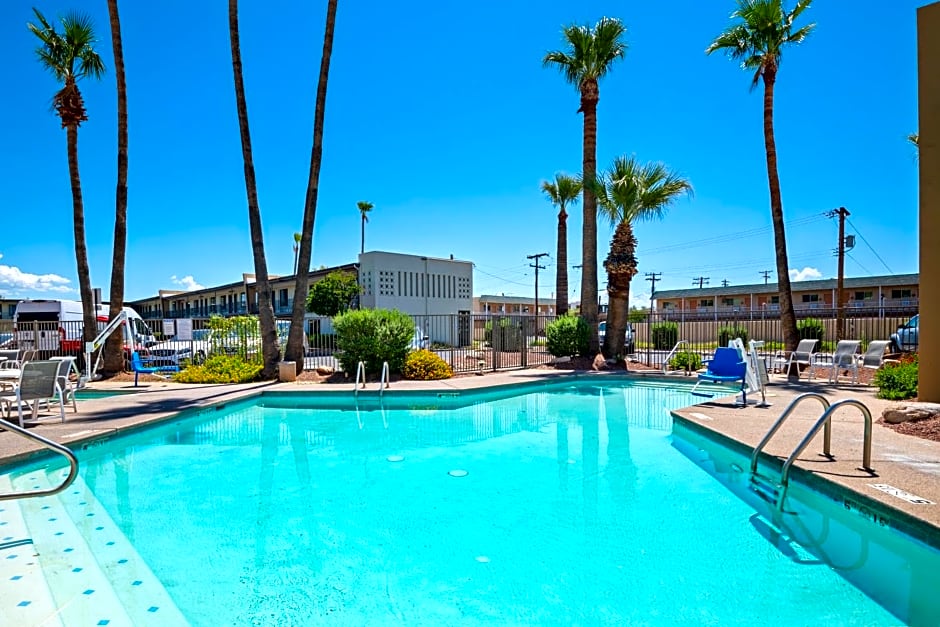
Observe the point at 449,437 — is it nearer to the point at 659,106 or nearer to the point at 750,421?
the point at 750,421

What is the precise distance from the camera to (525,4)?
40.2 feet

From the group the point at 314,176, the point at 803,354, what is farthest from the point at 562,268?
the point at 314,176

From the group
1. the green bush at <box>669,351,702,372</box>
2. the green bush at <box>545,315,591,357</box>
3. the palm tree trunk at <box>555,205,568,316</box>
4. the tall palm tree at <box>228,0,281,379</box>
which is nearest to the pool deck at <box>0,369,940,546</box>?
the tall palm tree at <box>228,0,281,379</box>

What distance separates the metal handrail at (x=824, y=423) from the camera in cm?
425

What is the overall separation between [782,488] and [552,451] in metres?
2.82

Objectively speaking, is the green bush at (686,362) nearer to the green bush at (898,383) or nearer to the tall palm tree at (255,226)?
the green bush at (898,383)

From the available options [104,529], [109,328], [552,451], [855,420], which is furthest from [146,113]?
[855,420]

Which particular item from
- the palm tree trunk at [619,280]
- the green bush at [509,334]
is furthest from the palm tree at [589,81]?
the green bush at [509,334]

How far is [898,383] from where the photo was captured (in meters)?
8.48

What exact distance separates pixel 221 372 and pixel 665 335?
1765 centimetres

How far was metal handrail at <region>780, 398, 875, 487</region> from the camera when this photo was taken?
4246 mm

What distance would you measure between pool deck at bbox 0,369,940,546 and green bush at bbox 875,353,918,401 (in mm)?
363

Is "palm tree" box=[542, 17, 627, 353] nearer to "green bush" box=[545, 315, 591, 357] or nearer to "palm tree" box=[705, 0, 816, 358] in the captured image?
"green bush" box=[545, 315, 591, 357]

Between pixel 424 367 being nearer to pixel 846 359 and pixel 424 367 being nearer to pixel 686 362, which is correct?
pixel 686 362
